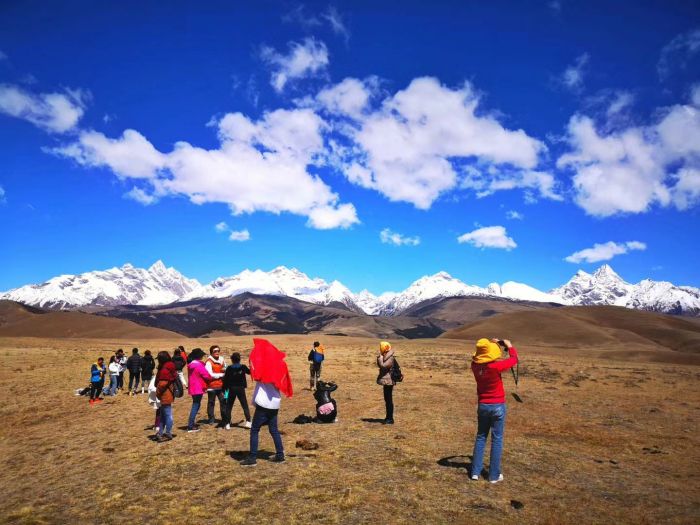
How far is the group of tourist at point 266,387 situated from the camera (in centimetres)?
1001

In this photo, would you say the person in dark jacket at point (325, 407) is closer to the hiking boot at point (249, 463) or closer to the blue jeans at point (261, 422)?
the blue jeans at point (261, 422)

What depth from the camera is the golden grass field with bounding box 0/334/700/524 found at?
852 centimetres

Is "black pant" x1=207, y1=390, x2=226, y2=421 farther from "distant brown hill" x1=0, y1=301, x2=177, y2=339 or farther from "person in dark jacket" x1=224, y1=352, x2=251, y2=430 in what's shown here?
"distant brown hill" x1=0, y1=301, x2=177, y2=339

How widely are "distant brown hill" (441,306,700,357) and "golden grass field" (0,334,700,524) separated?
8604cm

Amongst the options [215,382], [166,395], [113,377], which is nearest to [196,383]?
[215,382]

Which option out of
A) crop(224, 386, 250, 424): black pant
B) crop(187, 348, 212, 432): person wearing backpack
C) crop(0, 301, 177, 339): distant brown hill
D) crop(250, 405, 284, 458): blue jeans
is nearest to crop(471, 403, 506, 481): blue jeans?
crop(250, 405, 284, 458): blue jeans

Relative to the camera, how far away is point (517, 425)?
1658 centimetres

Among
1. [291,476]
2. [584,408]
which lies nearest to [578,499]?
[291,476]

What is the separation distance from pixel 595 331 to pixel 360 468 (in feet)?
398

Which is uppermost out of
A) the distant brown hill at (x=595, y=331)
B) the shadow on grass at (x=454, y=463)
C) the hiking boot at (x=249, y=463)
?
the distant brown hill at (x=595, y=331)

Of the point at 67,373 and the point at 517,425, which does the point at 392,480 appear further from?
the point at 67,373

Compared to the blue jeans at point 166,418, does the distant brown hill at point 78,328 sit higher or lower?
higher

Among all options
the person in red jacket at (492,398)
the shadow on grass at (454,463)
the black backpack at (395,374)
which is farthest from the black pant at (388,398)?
the person in red jacket at (492,398)

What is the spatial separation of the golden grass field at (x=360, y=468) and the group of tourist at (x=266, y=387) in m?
0.72
